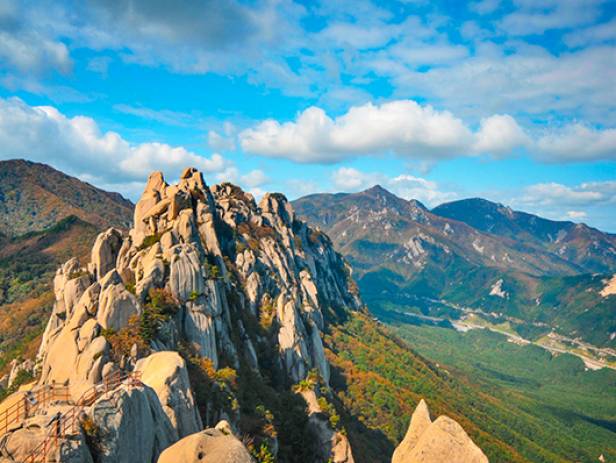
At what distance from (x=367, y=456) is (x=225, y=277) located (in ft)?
125

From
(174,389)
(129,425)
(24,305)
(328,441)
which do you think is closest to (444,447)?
(174,389)

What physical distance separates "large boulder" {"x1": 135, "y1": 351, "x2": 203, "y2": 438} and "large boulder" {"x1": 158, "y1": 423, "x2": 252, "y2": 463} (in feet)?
31.9

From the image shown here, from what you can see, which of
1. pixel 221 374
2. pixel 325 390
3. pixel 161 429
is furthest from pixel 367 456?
pixel 161 429

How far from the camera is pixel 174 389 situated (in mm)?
33094

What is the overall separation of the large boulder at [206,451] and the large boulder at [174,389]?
31.9 ft

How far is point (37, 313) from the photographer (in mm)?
138375

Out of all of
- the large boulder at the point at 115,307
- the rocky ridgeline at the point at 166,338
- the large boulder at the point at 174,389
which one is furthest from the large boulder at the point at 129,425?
the large boulder at the point at 115,307

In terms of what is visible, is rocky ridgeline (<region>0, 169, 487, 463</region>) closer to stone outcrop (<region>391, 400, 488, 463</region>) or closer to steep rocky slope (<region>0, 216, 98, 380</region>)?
stone outcrop (<region>391, 400, 488, 463</region>)

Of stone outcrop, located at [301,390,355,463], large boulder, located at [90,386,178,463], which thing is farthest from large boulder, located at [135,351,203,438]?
stone outcrop, located at [301,390,355,463]

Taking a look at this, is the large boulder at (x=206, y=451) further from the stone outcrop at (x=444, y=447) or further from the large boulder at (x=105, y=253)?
the large boulder at (x=105, y=253)

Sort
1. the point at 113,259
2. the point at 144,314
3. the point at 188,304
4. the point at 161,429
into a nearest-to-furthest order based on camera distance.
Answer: the point at 161,429 < the point at 144,314 < the point at 188,304 < the point at 113,259

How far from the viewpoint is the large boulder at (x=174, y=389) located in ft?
106

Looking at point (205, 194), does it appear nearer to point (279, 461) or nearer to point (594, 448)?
point (279, 461)

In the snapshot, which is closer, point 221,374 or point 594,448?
point 221,374
